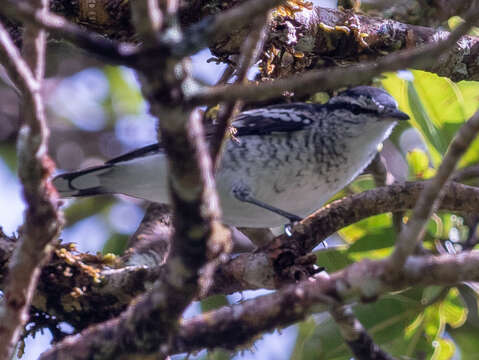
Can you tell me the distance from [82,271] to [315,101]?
9.09 feet

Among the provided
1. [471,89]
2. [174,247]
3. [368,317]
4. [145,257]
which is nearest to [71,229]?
[145,257]

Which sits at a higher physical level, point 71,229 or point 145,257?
point 71,229

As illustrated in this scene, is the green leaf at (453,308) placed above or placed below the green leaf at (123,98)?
below

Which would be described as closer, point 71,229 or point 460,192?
point 460,192

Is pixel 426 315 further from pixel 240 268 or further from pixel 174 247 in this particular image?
pixel 174 247

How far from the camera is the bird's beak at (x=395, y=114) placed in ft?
14.4

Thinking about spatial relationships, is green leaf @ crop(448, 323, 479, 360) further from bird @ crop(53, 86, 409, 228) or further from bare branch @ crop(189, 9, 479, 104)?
bare branch @ crop(189, 9, 479, 104)

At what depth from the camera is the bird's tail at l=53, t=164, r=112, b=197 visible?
4.55 metres

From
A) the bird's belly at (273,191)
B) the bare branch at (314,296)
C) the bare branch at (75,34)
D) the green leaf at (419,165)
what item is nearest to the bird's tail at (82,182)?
the bird's belly at (273,191)

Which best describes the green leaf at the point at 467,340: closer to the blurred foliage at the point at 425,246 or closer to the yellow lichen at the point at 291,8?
the blurred foliage at the point at 425,246

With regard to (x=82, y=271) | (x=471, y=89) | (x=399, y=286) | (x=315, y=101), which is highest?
(x=315, y=101)

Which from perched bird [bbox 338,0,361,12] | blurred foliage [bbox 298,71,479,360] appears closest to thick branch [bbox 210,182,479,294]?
blurred foliage [bbox 298,71,479,360]

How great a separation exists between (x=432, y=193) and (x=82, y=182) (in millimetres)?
3267

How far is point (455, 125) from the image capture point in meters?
4.43
